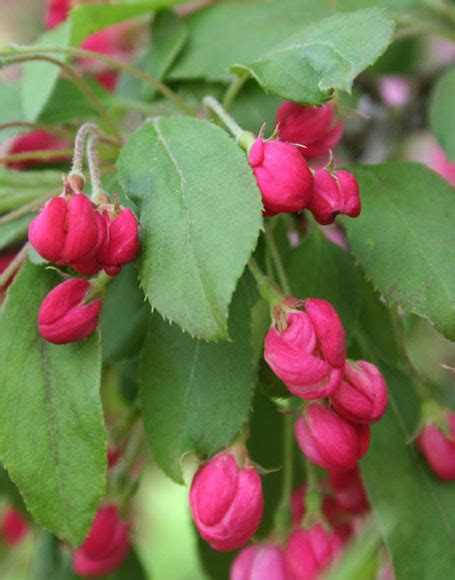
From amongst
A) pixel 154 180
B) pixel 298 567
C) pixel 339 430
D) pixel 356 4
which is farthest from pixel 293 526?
pixel 356 4

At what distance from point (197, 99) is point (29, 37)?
8.38ft

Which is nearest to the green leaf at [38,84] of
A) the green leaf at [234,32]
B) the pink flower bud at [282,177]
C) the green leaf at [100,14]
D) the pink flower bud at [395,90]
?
the green leaf at [100,14]

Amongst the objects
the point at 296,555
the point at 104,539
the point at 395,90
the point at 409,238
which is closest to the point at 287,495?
the point at 296,555

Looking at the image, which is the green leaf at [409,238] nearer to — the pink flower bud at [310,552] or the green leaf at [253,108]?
the green leaf at [253,108]

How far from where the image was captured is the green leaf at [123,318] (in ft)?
2.72

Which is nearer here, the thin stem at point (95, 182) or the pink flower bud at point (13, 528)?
the thin stem at point (95, 182)

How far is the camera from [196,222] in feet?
2.00

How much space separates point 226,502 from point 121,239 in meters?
0.21

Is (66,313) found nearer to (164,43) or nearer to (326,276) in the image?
(326,276)

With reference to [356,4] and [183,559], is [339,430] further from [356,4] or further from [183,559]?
[183,559]

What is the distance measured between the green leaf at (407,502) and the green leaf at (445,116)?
25 cm

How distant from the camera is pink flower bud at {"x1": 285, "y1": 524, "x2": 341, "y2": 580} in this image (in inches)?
31.9

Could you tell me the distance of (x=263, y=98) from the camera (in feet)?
2.92

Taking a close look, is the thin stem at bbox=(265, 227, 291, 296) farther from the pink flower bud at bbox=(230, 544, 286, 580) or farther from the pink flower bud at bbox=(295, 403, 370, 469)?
the pink flower bud at bbox=(230, 544, 286, 580)
